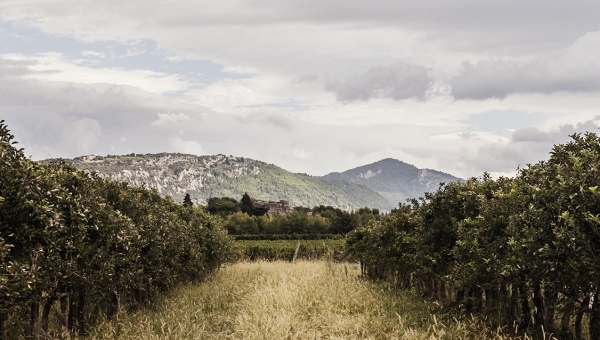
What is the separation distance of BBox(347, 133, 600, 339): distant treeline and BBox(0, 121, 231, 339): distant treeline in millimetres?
9126

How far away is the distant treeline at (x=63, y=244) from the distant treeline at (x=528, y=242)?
359 inches

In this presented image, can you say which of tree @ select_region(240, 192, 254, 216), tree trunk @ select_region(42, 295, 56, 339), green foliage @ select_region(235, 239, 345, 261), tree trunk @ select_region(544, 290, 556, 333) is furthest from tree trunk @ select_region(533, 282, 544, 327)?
tree @ select_region(240, 192, 254, 216)

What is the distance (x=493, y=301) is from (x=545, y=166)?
5.48 m

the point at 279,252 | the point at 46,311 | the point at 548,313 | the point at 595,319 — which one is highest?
the point at 595,319

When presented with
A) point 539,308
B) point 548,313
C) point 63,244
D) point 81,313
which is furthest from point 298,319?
point 63,244

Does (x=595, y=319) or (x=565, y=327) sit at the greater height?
(x=595, y=319)

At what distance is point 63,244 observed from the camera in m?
10.8

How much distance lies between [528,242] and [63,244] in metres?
9.99

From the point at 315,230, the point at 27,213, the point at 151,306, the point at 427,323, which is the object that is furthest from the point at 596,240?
the point at 315,230

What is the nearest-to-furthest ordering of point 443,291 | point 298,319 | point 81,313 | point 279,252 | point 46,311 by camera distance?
point 46,311, point 81,313, point 298,319, point 443,291, point 279,252

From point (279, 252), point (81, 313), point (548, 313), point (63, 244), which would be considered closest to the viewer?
point (63, 244)

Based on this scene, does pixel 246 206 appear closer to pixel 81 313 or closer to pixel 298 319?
pixel 81 313

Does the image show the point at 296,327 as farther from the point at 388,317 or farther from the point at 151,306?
the point at 151,306

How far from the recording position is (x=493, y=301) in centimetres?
1534
